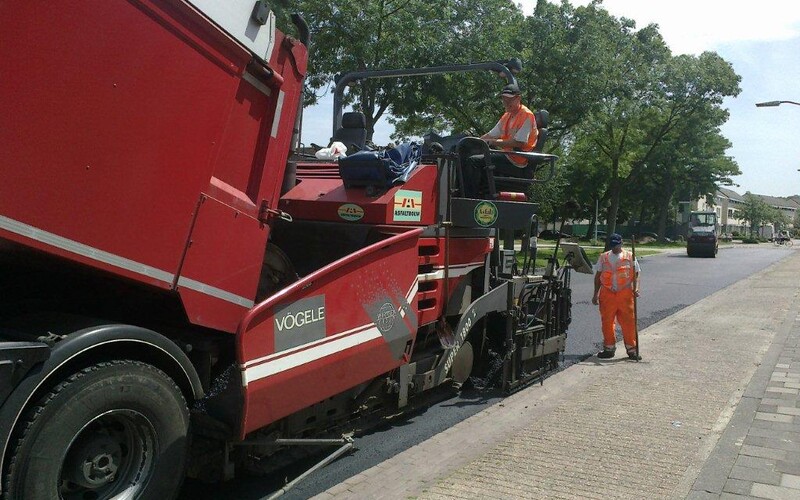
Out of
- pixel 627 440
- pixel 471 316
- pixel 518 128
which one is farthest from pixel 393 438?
pixel 518 128

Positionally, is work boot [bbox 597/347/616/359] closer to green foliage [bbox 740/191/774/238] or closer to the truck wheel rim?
the truck wheel rim

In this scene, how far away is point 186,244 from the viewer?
307 centimetres

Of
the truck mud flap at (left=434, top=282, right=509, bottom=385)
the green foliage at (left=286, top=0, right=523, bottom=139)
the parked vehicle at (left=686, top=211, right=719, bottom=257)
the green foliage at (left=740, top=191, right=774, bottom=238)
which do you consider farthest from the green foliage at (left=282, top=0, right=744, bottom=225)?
the green foliage at (left=740, top=191, right=774, bottom=238)

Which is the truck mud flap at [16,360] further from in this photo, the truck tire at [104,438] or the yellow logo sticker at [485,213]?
the yellow logo sticker at [485,213]

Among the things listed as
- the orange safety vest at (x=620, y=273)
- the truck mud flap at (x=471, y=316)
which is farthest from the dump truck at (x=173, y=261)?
the orange safety vest at (x=620, y=273)

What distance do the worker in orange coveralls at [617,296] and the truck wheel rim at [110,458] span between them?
6.05 m

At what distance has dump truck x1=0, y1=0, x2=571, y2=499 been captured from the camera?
2.49 metres

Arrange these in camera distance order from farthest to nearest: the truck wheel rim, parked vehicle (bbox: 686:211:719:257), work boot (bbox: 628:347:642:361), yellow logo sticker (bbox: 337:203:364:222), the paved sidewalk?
1. parked vehicle (bbox: 686:211:719:257)
2. work boot (bbox: 628:347:642:361)
3. yellow logo sticker (bbox: 337:203:364:222)
4. the paved sidewalk
5. the truck wheel rim

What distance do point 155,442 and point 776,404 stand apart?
518cm

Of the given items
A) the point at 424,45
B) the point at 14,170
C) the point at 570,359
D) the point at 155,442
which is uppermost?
the point at 424,45

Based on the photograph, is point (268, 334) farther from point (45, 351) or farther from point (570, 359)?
point (570, 359)

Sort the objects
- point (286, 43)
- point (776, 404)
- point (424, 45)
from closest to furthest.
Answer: point (286, 43), point (776, 404), point (424, 45)

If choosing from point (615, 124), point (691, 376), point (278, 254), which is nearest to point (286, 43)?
point (278, 254)

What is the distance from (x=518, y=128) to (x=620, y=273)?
3.03m
